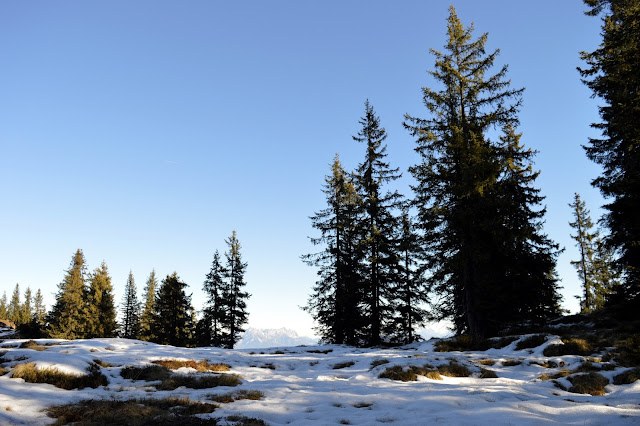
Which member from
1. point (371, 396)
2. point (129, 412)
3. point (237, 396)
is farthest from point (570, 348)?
point (129, 412)

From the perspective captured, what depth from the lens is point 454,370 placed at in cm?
1113

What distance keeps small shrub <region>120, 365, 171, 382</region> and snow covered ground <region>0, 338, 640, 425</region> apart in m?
0.25

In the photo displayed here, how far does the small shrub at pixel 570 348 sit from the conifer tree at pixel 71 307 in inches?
1752

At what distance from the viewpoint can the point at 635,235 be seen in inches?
568

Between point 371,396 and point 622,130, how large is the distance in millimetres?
15401

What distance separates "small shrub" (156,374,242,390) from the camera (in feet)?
30.0

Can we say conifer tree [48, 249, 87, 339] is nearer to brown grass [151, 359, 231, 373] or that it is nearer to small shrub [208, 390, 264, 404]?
brown grass [151, 359, 231, 373]

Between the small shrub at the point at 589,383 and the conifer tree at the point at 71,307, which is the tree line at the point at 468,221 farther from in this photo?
the conifer tree at the point at 71,307

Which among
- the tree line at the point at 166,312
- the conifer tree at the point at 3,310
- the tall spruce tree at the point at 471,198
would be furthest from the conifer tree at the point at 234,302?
the conifer tree at the point at 3,310

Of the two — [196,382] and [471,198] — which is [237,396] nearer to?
[196,382]

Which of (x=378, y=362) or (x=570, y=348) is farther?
(x=570, y=348)

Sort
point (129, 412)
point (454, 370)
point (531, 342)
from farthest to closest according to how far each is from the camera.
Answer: point (531, 342) < point (454, 370) < point (129, 412)

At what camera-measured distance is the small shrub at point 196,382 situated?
360 inches

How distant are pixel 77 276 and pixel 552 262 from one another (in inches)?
2098
